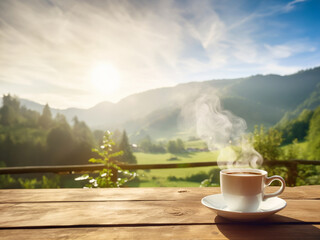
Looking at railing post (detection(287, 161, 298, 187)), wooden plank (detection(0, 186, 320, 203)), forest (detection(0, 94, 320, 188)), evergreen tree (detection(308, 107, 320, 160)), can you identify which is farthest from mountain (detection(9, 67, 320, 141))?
wooden plank (detection(0, 186, 320, 203))

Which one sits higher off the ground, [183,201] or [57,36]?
[57,36]

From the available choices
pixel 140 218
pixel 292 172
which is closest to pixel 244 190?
pixel 140 218

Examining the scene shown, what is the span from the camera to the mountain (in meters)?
34.8

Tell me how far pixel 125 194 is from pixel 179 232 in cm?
60

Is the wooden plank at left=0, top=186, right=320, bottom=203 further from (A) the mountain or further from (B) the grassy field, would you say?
(A) the mountain

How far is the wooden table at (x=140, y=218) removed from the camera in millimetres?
687

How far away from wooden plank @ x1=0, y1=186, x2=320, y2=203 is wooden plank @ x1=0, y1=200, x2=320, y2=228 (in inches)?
3.1

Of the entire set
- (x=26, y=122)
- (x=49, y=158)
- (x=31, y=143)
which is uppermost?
(x=26, y=122)

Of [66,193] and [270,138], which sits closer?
[66,193]

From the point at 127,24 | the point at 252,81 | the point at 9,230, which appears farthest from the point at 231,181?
the point at 252,81

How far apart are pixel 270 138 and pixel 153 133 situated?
3390cm

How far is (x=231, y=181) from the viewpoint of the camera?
0.82 m

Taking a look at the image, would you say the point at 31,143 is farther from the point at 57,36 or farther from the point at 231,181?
the point at 231,181

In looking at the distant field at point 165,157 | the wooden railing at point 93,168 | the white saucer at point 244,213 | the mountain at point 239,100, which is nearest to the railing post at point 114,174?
the wooden railing at point 93,168
